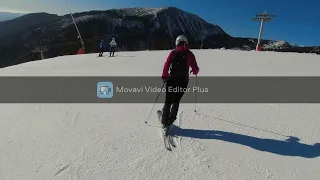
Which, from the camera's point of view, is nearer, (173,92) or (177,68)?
(177,68)

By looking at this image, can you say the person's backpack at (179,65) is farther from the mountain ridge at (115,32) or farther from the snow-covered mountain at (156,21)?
the snow-covered mountain at (156,21)

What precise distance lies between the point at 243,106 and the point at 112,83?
4.94 metres

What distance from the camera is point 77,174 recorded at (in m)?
3.85

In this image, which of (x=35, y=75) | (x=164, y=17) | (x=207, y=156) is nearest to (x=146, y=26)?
(x=164, y=17)

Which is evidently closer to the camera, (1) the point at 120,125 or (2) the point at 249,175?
(2) the point at 249,175

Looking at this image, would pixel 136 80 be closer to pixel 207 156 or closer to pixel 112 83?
pixel 112 83

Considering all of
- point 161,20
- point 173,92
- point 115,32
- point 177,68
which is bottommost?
point 173,92
